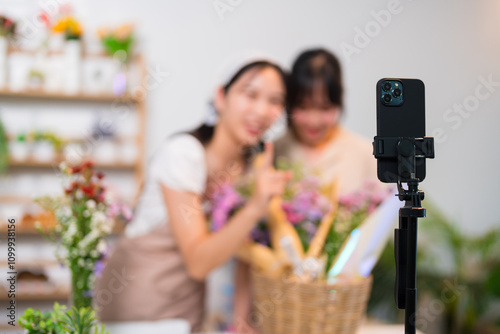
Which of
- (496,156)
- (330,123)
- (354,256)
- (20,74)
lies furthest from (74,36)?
(496,156)

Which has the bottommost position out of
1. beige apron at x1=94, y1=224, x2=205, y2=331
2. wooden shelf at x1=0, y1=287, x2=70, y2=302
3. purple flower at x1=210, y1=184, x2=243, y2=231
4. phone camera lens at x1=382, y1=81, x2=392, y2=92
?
wooden shelf at x1=0, y1=287, x2=70, y2=302

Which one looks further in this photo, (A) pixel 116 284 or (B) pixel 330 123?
(B) pixel 330 123

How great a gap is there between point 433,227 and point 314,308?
160 centimetres

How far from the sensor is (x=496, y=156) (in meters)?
2.70

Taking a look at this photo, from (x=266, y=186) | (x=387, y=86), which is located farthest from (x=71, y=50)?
(x=387, y=86)

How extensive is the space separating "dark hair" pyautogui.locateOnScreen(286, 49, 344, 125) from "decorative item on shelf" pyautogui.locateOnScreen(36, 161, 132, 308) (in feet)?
3.60

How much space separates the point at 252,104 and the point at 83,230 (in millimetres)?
903

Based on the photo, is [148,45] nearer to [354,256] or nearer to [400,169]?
[354,256]

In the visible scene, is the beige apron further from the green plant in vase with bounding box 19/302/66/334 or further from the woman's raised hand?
the green plant in vase with bounding box 19/302/66/334

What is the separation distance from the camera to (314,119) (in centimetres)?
218

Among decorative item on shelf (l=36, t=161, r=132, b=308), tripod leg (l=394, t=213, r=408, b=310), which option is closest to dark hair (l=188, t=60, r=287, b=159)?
decorative item on shelf (l=36, t=161, r=132, b=308)

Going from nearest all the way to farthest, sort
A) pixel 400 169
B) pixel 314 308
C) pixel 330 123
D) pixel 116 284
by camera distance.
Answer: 1. pixel 400 169
2. pixel 314 308
3. pixel 116 284
4. pixel 330 123

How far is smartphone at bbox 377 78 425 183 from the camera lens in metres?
0.83

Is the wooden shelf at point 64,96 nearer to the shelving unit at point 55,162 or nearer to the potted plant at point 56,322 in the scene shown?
the shelving unit at point 55,162
